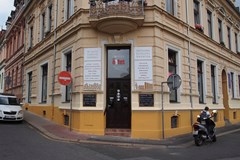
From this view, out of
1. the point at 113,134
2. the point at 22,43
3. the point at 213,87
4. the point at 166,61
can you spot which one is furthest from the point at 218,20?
the point at 22,43

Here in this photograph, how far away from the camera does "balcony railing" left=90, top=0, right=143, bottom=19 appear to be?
12.5 meters

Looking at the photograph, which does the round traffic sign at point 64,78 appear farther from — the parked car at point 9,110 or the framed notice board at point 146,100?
the parked car at point 9,110

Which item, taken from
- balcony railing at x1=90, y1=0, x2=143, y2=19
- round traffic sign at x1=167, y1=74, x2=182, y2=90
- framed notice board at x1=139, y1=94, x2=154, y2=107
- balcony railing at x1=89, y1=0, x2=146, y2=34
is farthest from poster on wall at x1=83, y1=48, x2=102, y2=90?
round traffic sign at x1=167, y1=74, x2=182, y2=90

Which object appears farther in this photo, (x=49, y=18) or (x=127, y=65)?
(x=49, y=18)

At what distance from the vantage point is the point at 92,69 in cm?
1330

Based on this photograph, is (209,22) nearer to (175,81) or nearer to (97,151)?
(175,81)

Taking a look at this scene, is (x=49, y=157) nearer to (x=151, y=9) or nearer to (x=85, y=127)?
(x=85, y=127)

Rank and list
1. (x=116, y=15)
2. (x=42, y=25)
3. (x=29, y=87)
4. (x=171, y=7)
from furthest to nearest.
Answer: (x=29, y=87)
(x=42, y=25)
(x=171, y=7)
(x=116, y=15)

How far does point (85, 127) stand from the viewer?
12.9m

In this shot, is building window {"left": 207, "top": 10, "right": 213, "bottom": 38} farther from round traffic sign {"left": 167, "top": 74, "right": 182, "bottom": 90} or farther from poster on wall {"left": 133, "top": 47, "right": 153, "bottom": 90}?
round traffic sign {"left": 167, "top": 74, "right": 182, "bottom": 90}

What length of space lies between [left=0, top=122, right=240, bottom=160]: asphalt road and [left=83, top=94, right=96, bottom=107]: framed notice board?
8.30 ft

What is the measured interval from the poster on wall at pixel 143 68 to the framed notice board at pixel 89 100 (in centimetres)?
211

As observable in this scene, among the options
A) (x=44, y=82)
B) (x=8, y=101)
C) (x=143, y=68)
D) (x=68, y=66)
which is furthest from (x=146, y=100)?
(x=44, y=82)

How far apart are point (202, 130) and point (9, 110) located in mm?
11083
